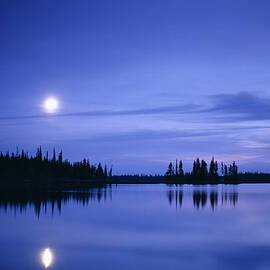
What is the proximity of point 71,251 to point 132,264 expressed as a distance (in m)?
3.69

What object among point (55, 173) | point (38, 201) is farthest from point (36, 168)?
point (38, 201)

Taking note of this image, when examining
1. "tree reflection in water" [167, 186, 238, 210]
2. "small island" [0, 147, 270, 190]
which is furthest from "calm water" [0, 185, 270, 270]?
"small island" [0, 147, 270, 190]

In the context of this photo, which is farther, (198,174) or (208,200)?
(198,174)

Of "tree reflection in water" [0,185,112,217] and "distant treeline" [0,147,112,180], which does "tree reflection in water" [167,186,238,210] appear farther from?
"distant treeline" [0,147,112,180]

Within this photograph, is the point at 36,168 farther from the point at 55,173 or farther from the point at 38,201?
the point at 38,201

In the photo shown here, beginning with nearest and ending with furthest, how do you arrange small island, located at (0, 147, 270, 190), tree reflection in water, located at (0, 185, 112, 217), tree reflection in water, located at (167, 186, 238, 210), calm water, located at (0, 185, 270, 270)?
calm water, located at (0, 185, 270, 270) → tree reflection in water, located at (0, 185, 112, 217) → tree reflection in water, located at (167, 186, 238, 210) → small island, located at (0, 147, 270, 190)

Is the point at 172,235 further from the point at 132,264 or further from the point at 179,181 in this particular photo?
the point at 179,181

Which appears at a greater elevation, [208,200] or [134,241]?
[134,241]

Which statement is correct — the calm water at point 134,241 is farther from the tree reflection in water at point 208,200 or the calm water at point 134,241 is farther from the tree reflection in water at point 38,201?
the tree reflection in water at point 208,200

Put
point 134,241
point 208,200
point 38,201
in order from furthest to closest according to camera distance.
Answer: point 208,200 → point 38,201 → point 134,241

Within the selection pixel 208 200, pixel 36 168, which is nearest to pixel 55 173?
pixel 36 168

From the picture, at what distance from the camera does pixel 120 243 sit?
19.7 metres

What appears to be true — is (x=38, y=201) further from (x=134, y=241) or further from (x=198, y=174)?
(x=198, y=174)

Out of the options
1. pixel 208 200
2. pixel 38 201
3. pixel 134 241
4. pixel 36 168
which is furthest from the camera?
pixel 36 168
